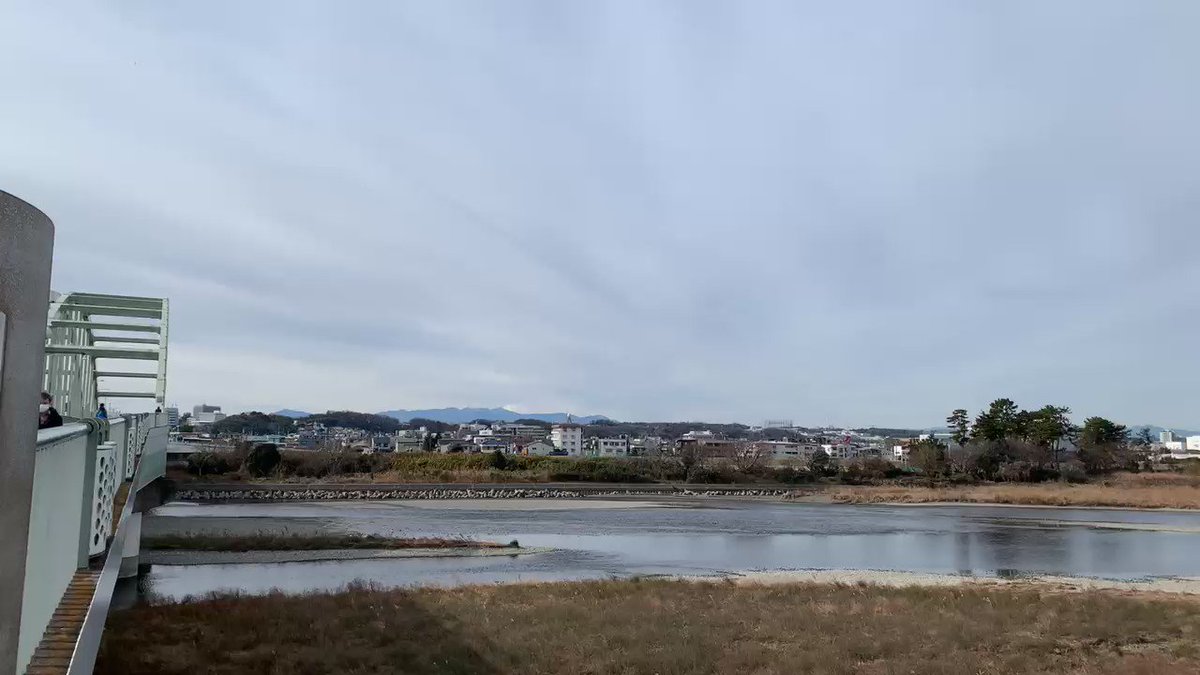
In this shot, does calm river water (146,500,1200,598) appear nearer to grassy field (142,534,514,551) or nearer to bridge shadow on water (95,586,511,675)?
grassy field (142,534,514,551)

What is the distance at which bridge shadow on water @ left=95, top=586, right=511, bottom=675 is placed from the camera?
48.9 feet

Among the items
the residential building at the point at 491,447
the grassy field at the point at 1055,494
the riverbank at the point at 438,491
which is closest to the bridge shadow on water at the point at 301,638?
the riverbank at the point at 438,491

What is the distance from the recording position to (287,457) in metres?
86.3

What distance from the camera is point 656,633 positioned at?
17.2m

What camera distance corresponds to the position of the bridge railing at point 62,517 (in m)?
4.45

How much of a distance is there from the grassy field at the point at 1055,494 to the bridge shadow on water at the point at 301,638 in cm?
6123

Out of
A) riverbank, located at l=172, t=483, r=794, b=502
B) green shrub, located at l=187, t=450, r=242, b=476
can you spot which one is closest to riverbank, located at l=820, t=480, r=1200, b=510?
riverbank, located at l=172, t=483, r=794, b=502

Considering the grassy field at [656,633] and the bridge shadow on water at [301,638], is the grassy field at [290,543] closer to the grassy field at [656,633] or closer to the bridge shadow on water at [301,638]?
the grassy field at [656,633]

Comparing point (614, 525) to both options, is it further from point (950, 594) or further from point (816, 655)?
point (816, 655)

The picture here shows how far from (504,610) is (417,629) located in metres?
2.88

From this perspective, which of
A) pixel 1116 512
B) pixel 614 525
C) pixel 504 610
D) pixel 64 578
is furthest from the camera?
pixel 1116 512

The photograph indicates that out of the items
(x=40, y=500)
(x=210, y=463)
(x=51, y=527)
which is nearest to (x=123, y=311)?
(x=51, y=527)

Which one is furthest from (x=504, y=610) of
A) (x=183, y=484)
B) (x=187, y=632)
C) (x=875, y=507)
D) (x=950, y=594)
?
(x=183, y=484)

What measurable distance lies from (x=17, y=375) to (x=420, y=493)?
70578 mm
